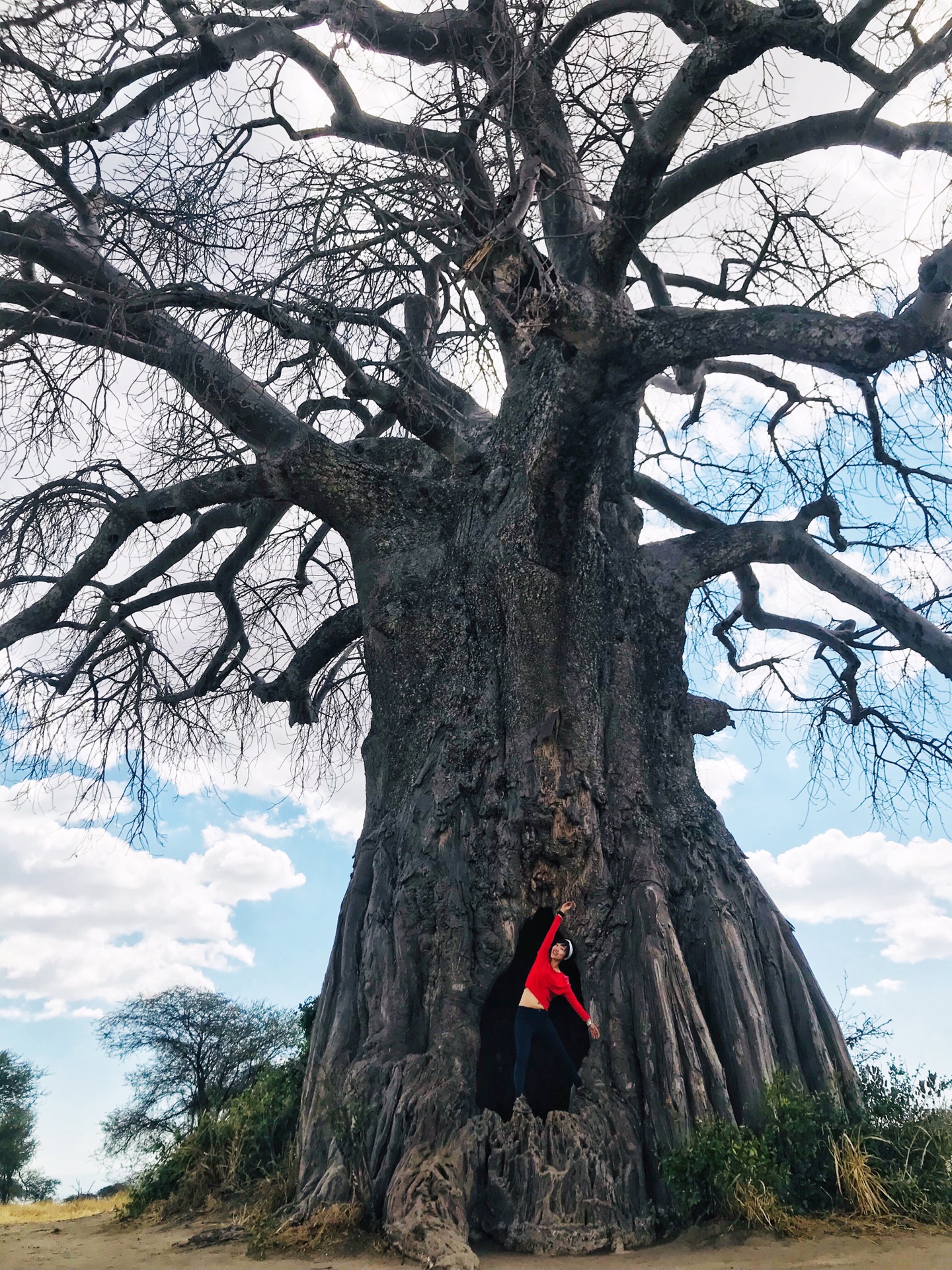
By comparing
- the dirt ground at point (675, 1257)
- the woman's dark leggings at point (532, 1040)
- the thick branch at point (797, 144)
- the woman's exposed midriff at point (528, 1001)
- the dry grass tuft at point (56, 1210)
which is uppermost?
the thick branch at point (797, 144)

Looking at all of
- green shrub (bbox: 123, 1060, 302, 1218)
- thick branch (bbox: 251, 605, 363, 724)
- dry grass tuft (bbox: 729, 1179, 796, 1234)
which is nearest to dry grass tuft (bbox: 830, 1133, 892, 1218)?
dry grass tuft (bbox: 729, 1179, 796, 1234)

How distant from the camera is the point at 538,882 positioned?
22.6 ft

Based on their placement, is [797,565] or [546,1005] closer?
[546,1005]

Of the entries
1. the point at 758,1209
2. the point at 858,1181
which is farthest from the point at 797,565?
the point at 758,1209

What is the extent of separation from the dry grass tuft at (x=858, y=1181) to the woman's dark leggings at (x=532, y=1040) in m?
1.59

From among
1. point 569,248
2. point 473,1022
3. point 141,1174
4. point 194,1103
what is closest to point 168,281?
point 569,248

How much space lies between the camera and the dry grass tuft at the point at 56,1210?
9812mm

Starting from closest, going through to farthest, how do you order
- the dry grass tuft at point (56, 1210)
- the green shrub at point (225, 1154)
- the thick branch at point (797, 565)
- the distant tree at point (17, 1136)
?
the green shrub at point (225, 1154) → the thick branch at point (797, 565) → the dry grass tuft at point (56, 1210) → the distant tree at point (17, 1136)

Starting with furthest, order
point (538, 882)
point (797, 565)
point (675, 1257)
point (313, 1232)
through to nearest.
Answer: point (797, 565) < point (538, 882) < point (313, 1232) < point (675, 1257)

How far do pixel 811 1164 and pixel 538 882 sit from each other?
7.51 ft

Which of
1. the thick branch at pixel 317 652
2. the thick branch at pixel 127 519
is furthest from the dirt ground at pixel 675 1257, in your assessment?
the thick branch at pixel 127 519

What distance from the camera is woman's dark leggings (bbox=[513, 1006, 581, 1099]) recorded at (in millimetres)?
6344

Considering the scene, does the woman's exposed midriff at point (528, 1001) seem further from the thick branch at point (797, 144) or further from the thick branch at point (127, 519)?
the thick branch at point (797, 144)

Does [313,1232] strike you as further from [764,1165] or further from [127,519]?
[127,519]
